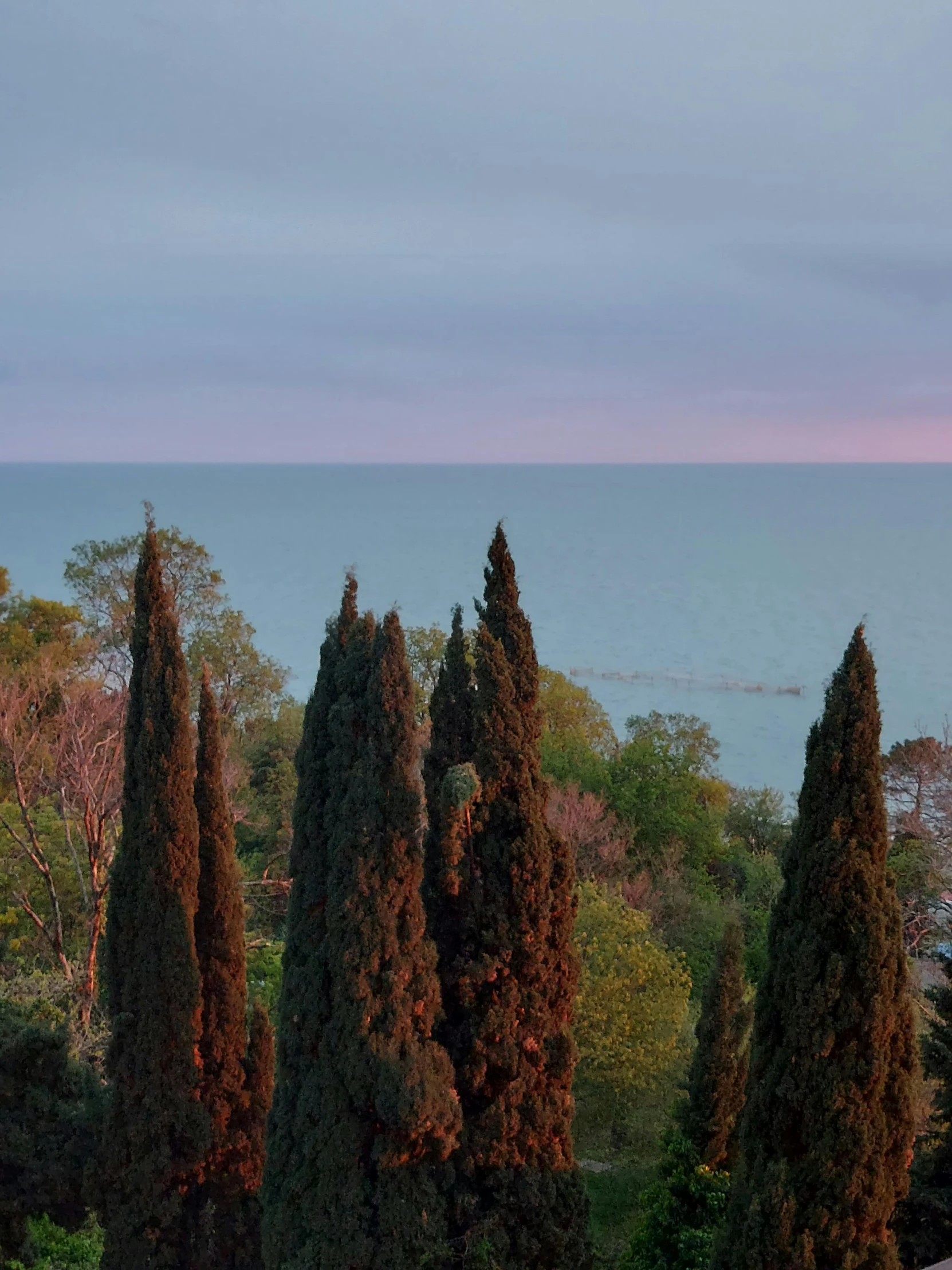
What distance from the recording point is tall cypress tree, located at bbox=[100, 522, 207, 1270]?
446 inches

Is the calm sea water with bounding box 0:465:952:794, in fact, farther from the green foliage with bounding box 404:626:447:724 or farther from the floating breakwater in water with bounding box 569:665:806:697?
the green foliage with bounding box 404:626:447:724

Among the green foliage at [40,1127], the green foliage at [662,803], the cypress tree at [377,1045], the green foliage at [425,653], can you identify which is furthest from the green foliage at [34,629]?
the cypress tree at [377,1045]

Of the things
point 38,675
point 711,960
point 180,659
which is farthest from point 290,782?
point 180,659

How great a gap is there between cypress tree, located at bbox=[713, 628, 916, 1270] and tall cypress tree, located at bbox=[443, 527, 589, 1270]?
189cm

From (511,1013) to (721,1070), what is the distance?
3.64 m

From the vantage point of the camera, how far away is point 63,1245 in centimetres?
1424

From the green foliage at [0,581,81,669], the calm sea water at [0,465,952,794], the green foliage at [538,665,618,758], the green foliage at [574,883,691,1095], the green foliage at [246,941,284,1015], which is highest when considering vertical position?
the calm sea water at [0,465,952,794]

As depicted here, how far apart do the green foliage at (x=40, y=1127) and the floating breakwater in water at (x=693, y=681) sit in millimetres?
47629

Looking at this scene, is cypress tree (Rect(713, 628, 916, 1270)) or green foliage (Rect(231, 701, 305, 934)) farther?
green foliage (Rect(231, 701, 305, 934))

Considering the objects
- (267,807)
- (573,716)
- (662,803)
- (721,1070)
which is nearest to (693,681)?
(573,716)

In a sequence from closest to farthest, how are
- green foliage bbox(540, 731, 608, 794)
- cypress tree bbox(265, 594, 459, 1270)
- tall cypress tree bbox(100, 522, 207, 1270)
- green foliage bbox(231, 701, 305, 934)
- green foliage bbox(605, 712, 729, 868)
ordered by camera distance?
cypress tree bbox(265, 594, 459, 1270), tall cypress tree bbox(100, 522, 207, 1270), green foliage bbox(231, 701, 305, 934), green foliage bbox(605, 712, 729, 868), green foliage bbox(540, 731, 608, 794)

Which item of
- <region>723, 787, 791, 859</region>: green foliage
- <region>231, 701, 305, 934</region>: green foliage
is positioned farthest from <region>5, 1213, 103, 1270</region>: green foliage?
<region>723, 787, 791, 859</region>: green foliage

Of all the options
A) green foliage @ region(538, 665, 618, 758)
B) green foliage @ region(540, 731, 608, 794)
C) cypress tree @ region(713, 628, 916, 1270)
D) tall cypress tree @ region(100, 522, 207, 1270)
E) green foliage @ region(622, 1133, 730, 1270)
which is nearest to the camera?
cypress tree @ region(713, 628, 916, 1270)

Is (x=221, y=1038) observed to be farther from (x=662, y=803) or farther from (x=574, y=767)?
(x=662, y=803)
